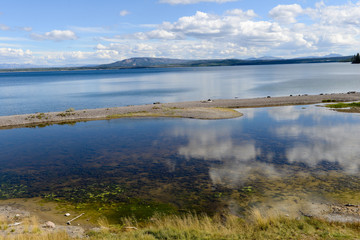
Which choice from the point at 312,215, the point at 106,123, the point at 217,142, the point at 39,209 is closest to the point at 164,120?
the point at 106,123

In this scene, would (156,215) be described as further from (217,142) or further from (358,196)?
(217,142)

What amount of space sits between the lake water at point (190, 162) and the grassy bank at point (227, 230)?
2906mm

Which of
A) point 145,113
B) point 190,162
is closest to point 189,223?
point 190,162

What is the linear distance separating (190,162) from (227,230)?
1558 centimetres

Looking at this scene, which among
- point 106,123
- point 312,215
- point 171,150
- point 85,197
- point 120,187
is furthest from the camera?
point 106,123

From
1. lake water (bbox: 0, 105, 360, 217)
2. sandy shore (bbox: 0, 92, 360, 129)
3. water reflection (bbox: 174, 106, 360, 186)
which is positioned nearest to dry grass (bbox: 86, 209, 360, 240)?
lake water (bbox: 0, 105, 360, 217)

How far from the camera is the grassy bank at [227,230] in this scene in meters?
14.9

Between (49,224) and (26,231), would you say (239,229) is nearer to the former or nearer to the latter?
(49,224)

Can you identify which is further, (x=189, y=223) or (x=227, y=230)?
(x=189, y=223)

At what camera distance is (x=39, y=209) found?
2123cm

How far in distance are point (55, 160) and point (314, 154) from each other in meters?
32.8

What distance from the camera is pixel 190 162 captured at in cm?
3119

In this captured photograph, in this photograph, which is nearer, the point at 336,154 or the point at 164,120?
the point at 336,154

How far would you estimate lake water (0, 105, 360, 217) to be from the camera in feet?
76.3
